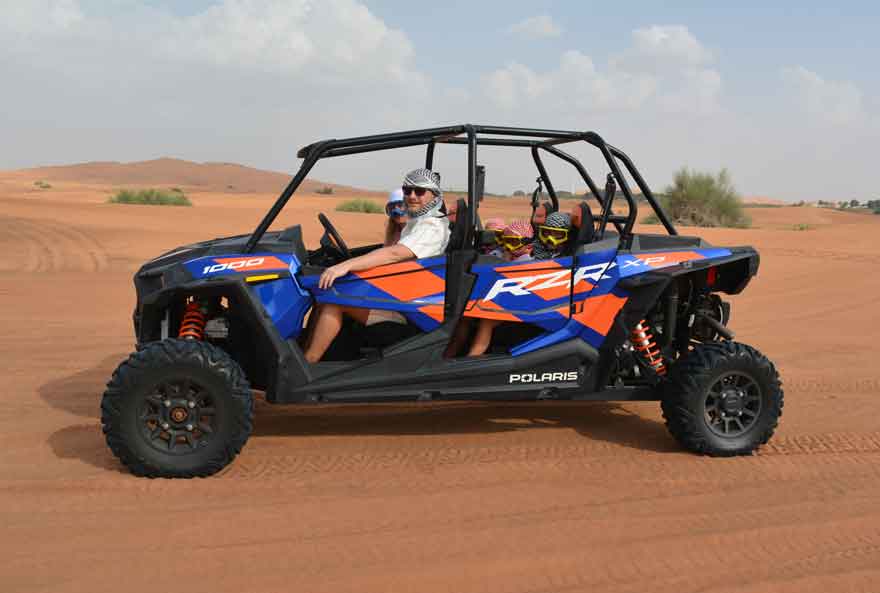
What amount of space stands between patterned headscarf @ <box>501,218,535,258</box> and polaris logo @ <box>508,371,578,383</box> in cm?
78

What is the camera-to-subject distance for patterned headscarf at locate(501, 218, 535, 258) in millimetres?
5090

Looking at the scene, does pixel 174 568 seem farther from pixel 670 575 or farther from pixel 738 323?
pixel 738 323

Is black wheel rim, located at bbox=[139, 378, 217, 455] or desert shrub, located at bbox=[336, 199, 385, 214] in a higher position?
desert shrub, located at bbox=[336, 199, 385, 214]

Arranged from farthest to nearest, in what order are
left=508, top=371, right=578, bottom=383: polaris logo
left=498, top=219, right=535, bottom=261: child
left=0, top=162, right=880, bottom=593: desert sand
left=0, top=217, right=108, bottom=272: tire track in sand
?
left=0, top=217, right=108, bottom=272: tire track in sand < left=498, top=219, right=535, bottom=261: child < left=508, top=371, right=578, bottom=383: polaris logo < left=0, top=162, right=880, bottom=593: desert sand

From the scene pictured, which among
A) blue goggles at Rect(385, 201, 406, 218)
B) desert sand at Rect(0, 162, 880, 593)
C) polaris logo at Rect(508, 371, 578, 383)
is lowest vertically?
desert sand at Rect(0, 162, 880, 593)

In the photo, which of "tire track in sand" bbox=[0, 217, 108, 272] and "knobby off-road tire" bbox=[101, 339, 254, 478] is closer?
"knobby off-road tire" bbox=[101, 339, 254, 478]

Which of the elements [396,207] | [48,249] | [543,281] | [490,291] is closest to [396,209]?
[396,207]

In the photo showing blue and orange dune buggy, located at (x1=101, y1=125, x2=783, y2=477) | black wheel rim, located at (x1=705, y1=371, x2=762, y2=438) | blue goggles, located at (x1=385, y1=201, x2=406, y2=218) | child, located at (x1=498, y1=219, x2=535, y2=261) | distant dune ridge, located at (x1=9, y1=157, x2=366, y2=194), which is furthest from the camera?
distant dune ridge, located at (x1=9, y1=157, x2=366, y2=194)

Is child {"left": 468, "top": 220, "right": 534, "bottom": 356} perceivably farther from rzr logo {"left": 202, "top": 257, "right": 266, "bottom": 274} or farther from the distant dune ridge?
the distant dune ridge

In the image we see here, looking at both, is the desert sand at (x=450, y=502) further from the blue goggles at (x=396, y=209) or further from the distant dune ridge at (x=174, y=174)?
the distant dune ridge at (x=174, y=174)

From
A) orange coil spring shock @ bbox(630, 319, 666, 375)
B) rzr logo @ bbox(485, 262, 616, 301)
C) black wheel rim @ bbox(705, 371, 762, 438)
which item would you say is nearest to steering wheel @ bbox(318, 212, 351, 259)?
rzr logo @ bbox(485, 262, 616, 301)

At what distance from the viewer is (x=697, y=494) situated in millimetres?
4160

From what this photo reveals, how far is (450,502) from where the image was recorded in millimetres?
4023

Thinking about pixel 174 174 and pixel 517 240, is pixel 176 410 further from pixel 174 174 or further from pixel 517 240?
pixel 174 174
